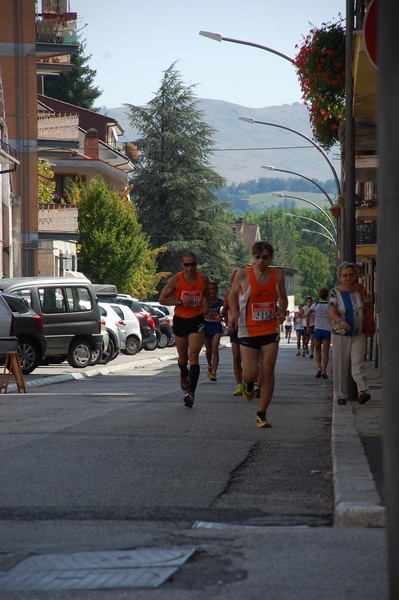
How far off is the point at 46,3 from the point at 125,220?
13.6 m

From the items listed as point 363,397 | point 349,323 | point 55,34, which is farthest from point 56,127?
point 349,323

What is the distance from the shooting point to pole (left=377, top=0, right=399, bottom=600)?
169 inches

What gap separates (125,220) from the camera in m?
68.7

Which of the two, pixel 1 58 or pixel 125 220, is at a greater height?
pixel 1 58

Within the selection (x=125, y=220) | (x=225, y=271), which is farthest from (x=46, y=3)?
(x=225, y=271)

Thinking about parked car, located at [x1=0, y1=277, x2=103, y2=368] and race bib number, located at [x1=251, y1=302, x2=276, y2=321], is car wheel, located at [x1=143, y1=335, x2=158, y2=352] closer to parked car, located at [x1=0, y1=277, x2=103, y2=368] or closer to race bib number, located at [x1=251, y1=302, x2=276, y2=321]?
parked car, located at [x1=0, y1=277, x2=103, y2=368]

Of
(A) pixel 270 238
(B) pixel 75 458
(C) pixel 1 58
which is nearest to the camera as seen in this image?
(B) pixel 75 458

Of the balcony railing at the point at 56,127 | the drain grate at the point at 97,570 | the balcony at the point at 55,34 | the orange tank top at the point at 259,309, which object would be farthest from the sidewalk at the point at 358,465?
the balcony at the point at 55,34

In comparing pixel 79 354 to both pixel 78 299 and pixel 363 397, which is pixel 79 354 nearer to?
pixel 78 299

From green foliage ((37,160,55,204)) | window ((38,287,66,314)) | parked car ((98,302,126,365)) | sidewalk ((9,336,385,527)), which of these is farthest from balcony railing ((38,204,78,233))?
sidewalk ((9,336,385,527))

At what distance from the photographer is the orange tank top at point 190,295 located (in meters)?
16.2

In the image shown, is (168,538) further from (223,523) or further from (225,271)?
(225,271)

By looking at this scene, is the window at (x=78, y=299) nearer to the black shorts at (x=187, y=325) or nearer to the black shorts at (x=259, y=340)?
the black shorts at (x=187, y=325)

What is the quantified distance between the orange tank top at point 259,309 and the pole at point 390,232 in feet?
29.5
